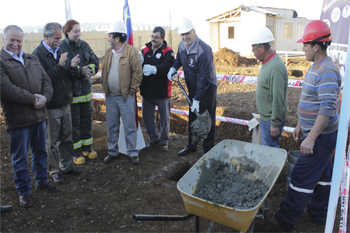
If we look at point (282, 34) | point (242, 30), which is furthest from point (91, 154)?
point (282, 34)

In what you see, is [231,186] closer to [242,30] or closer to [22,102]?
[22,102]

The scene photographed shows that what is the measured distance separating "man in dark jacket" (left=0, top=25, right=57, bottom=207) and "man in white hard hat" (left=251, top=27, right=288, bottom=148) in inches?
111

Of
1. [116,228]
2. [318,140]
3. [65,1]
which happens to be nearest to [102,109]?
[65,1]

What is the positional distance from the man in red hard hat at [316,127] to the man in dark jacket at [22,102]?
10.2 ft

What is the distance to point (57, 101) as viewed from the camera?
388cm

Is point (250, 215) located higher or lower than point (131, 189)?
higher

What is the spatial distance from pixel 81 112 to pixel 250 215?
3.44m

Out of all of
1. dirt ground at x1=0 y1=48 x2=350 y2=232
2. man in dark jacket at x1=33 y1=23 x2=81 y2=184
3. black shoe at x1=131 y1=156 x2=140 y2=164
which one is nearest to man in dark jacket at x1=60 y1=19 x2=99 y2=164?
man in dark jacket at x1=33 y1=23 x2=81 y2=184

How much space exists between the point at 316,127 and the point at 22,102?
10.9 ft

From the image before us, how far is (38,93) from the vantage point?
3463mm

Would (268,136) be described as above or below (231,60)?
below

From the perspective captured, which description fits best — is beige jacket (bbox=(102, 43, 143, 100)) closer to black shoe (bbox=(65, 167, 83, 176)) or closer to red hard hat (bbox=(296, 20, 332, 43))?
black shoe (bbox=(65, 167, 83, 176))

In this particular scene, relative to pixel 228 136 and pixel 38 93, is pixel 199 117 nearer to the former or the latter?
pixel 228 136

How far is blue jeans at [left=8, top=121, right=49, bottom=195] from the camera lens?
3.31 meters
